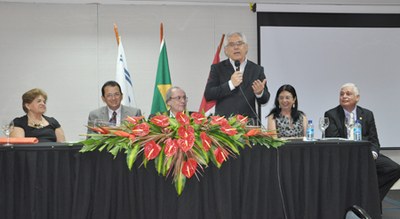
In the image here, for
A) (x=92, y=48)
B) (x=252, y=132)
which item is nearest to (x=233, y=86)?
(x=252, y=132)

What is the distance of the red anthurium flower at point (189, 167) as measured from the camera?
6.60ft

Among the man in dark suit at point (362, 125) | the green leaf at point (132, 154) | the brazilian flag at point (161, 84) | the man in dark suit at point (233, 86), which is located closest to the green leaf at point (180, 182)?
the green leaf at point (132, 154)

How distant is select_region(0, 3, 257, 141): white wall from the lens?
5344 millimetres

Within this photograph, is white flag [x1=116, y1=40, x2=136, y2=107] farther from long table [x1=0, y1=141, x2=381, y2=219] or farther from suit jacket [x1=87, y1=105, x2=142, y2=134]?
long table [x1=0, y1=141, x2=381, y2=219]

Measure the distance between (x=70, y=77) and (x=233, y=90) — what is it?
3.02 m

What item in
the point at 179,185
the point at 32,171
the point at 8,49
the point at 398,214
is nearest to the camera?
the point at 179,185

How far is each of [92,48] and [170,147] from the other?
3.83 m

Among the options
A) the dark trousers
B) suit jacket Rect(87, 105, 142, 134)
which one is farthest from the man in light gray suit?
the dark trousers

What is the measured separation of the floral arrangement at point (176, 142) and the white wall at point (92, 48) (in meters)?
3.40

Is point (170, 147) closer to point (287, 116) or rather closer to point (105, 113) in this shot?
point (105, 113)

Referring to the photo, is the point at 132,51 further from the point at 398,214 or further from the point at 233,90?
the point at 398,214

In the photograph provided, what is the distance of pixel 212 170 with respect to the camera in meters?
2.24

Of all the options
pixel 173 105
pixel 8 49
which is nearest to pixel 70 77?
pixel 8 49

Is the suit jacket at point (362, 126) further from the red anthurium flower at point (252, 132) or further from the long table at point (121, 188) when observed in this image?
the red anthurium flower at point (252, 132)
